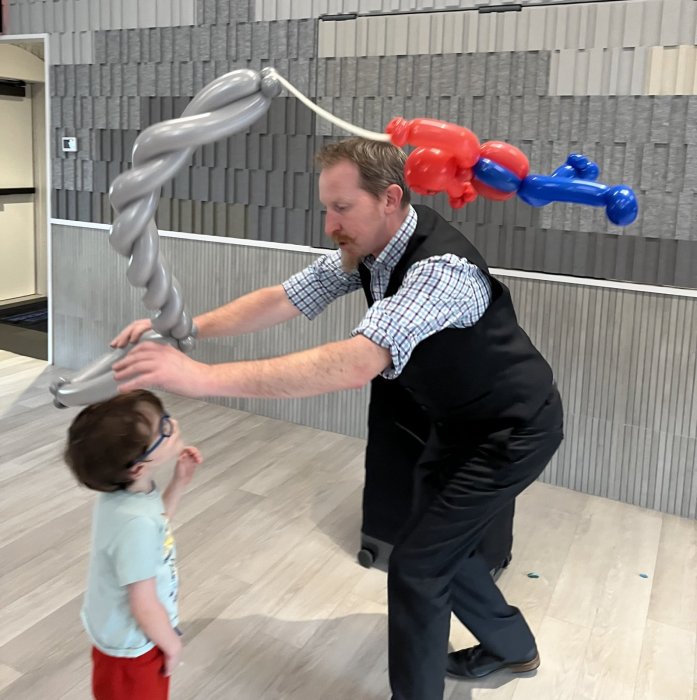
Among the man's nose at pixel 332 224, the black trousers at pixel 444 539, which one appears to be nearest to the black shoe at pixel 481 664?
the black trousers at pixel 444 539

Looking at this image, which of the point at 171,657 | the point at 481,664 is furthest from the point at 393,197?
the point at 481,664

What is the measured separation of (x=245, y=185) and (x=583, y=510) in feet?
7.21

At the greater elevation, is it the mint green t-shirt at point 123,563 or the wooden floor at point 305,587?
the mint green t-shirt at point 123,563

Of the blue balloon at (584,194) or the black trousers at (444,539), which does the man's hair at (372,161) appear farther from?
the black trousers at (444,539)

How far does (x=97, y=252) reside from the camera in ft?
14.9

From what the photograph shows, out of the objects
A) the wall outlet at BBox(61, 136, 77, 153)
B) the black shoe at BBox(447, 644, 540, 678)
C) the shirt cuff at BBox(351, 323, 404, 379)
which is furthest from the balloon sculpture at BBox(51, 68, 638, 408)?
the wall outlet at BBox(61, 136, 77, 153)

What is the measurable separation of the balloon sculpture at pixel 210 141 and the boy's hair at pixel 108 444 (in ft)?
0.50

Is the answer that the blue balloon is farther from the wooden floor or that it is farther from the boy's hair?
the wooden floor

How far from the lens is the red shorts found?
1.51 m

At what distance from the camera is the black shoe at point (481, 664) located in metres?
2.11

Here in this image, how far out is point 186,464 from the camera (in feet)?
5.37

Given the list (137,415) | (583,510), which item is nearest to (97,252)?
(583,510)

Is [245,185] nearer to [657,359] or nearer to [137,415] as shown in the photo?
[657,359]

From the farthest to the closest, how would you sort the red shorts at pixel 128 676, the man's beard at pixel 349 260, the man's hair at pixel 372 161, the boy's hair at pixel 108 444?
the man's beard at pixel 349 260 → the man's hair at pixel 372 161 → the red shorts at pixel 128 676 → the boy's hair at pixel 108 444
